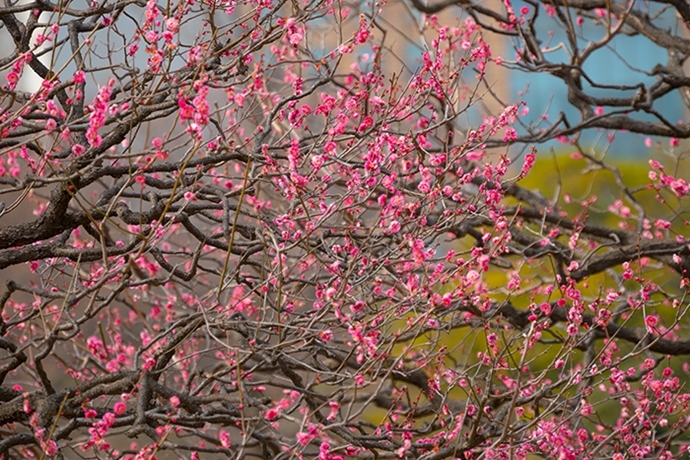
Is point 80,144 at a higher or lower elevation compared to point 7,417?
higher

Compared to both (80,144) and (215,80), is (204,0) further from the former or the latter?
(80,144)

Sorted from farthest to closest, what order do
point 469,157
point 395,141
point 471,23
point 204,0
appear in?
point 471,23
point 469,157
point 395,141
point 204,0

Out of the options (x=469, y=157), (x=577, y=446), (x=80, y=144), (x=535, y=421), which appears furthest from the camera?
(x=469, y=157)

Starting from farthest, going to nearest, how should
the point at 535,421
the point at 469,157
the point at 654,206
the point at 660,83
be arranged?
the point at 654,206 → the point at 469,157 → the point at 660,83 → the point at 535,421

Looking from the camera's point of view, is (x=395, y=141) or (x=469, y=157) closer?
(x=395, y=141)

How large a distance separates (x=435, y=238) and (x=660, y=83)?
→ 2462mm

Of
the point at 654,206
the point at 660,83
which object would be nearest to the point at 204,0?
the point at 660,83

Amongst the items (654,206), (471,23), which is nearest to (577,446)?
(471,23)

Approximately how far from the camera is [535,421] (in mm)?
4273

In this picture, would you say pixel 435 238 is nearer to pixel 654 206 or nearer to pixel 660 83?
pixel 660 83

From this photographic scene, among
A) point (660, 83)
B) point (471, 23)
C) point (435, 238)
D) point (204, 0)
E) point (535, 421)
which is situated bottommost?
point (535, 421)

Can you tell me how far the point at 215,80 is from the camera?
4.80m

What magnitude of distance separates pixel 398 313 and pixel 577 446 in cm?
202

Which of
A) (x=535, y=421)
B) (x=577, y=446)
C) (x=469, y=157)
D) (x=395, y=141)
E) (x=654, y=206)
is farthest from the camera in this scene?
(x=654, y=206)
